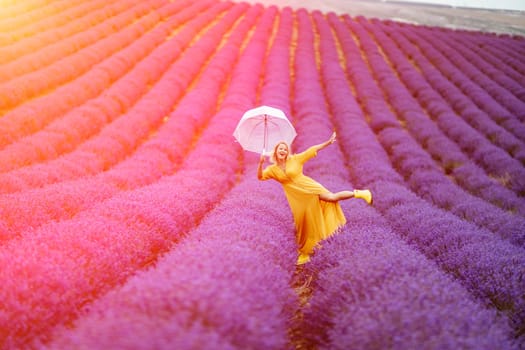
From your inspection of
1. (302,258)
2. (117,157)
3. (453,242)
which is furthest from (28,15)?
(453,242)

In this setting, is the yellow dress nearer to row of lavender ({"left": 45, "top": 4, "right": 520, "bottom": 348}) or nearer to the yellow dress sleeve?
the yellow dress sleeve

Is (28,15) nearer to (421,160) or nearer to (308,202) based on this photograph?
(421,160)

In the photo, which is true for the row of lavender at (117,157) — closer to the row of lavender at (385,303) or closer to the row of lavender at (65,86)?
the row of lavender at (65,86)

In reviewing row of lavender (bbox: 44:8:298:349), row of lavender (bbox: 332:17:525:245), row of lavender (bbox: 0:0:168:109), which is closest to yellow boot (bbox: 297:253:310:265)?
row of lavender (bbox: 44:8:298:349)

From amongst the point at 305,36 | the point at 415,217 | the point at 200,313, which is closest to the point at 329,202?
→ the point at 415,217

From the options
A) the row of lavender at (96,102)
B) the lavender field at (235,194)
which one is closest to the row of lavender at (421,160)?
the lavender field at (235,194)
